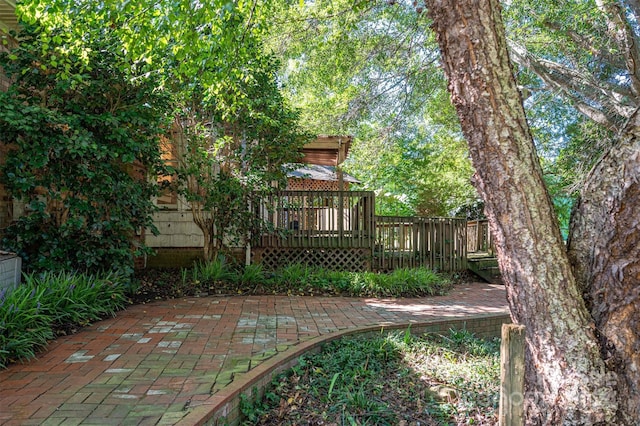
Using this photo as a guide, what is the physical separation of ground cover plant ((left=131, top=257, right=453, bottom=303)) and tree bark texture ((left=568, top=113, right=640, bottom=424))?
4.92m

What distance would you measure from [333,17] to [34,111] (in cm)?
516

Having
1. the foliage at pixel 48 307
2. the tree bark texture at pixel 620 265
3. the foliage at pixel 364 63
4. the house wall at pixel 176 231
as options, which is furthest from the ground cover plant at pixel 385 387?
the house wall at pixel 176 231

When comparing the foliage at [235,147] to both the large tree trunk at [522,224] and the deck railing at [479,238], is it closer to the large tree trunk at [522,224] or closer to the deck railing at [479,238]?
the large tree trunk at [522,224]

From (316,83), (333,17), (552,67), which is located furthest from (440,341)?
(316,83)

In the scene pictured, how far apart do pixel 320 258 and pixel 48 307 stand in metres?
5.37

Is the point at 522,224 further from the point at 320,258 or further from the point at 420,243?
the point at 420,243

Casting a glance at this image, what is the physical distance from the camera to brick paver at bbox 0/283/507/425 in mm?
2674

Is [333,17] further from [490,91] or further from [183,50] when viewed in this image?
[490,91]

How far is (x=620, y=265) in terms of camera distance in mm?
2355

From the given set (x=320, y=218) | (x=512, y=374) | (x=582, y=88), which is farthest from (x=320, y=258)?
(x=512, y=374)

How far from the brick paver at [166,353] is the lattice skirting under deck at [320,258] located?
2210 millimetres

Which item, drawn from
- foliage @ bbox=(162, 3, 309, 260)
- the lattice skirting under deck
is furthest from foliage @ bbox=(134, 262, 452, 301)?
the lattice skirting under deck

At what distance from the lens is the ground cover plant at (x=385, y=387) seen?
3068mm

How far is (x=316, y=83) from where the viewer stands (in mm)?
13281
